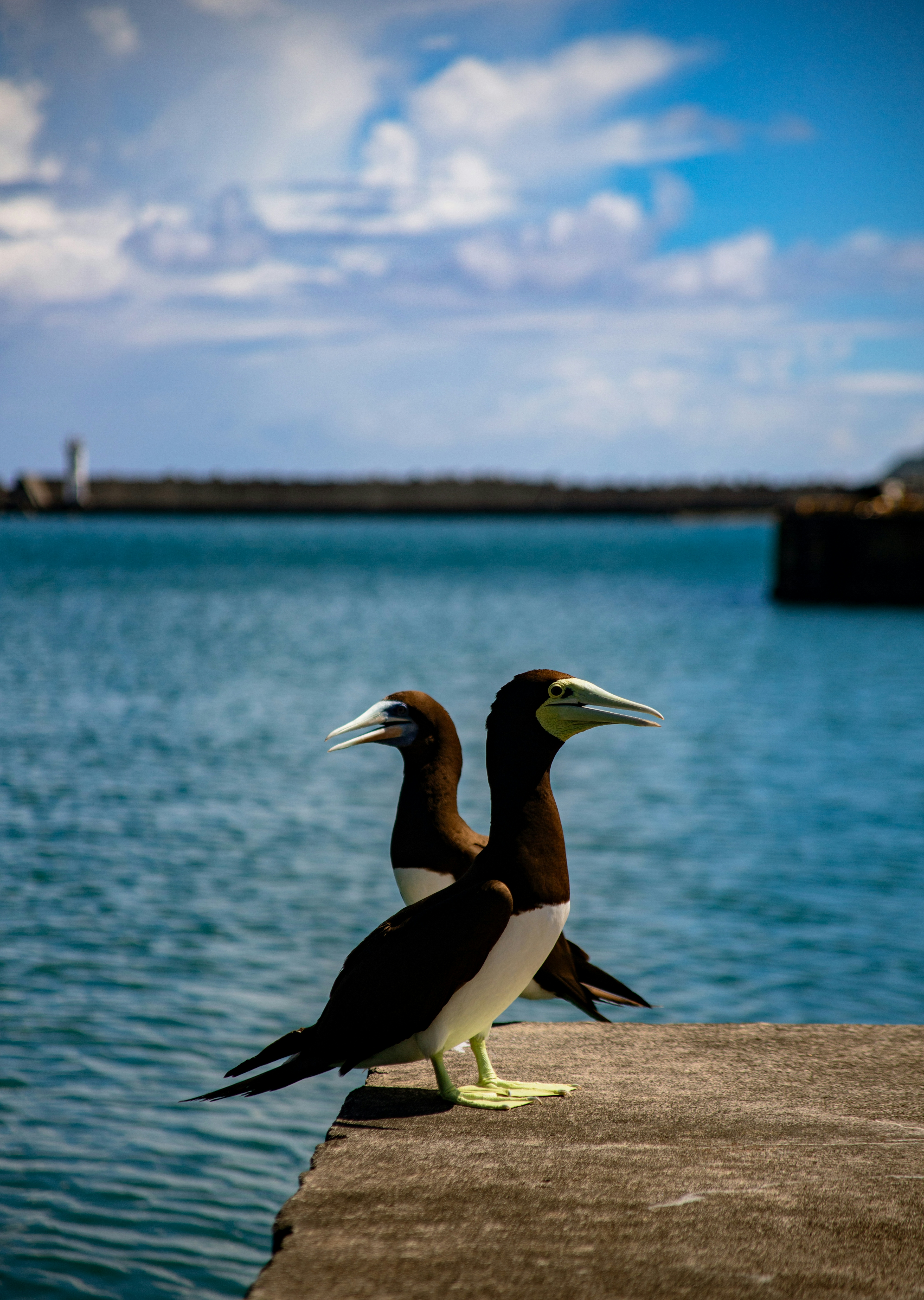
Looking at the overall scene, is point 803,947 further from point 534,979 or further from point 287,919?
point 534,979

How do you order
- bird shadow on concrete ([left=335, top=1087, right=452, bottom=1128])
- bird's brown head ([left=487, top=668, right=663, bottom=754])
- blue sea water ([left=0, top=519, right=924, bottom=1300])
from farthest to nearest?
blue sea water ([left=0, top=519, right=924, bottom=1300]) < bird shadow on concrete ([left=335, top=1087, right=452, bottom=1128]) < bird's brown head ([left=487, top=668, right=663, bottom=754])

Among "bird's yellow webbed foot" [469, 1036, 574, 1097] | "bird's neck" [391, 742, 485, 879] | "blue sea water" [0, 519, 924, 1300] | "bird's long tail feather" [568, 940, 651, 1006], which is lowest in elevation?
"blue sea water" [0, 519, 924, 1300]

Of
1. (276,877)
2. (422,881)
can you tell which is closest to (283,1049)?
(422,881)

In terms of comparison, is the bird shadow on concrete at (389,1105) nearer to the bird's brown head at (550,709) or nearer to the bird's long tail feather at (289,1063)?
the bird's long tail feather at (289,1063)

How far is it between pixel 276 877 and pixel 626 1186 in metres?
9.58

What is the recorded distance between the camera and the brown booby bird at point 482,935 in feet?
12.5

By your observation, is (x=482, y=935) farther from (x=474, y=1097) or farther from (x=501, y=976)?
(x=474, y=1097)

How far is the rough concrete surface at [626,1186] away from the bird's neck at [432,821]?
715mm

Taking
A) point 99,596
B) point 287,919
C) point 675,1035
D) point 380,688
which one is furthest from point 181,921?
point 99,596

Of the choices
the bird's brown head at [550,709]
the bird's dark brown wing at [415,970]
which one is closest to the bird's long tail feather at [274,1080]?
the bird's dark brown wing at [415,970]

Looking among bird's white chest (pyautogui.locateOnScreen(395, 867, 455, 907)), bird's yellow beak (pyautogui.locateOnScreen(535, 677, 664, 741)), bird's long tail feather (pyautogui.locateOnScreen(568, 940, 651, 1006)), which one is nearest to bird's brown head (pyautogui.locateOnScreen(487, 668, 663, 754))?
bird's yellow beak (pyautogui.locateOnScreen(535, 677, 664, 741))

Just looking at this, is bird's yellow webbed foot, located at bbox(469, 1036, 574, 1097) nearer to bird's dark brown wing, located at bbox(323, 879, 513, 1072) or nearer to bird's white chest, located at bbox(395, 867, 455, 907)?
bird's dark brown wing, located at bbox(323, 879, 513, 1072)

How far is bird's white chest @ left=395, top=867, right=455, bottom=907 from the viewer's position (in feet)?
15.4

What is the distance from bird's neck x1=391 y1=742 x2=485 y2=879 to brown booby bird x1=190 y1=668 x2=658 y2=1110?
2.13 feet
